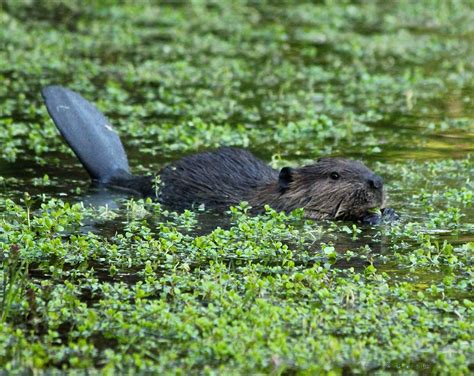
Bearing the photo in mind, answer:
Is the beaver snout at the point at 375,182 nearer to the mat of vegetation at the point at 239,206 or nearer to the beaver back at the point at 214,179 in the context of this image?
the mat of vegetation at the point at 239,206

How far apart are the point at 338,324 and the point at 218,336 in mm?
545

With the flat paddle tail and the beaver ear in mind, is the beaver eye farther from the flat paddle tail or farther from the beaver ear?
the flat paddle tail

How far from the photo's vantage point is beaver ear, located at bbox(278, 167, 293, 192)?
7059 mm

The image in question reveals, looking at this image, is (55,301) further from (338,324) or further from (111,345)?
(338,324)

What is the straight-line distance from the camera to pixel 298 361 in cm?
443

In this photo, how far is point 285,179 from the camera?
7086mm

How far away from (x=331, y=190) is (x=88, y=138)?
Answer: 173cm

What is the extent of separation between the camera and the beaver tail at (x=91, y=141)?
303 inches

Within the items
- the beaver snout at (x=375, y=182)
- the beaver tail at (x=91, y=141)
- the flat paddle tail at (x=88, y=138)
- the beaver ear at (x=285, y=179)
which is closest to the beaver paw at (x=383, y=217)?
the beaver snout at (x=375, y=182)

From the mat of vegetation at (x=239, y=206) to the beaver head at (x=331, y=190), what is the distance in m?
0.21

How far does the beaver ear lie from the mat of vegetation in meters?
0.31

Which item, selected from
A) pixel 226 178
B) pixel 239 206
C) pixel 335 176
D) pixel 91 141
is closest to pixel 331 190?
pixel 335 176

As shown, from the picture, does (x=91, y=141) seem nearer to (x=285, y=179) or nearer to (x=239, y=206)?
(x=239, y=206)

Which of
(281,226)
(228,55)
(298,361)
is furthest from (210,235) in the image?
(228,55)
